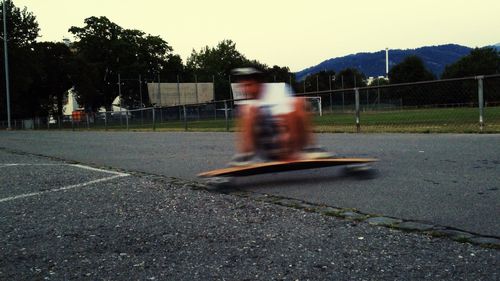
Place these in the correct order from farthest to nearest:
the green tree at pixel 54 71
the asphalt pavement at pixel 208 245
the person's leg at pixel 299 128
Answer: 1. the green tree at pixel 54 71
2. the person's leg at pixel 299 128
3. the asphalt pavement at pixel 208 245

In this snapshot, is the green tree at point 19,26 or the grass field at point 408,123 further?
the green tree at point 19,26

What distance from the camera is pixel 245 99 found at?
18.8 ft

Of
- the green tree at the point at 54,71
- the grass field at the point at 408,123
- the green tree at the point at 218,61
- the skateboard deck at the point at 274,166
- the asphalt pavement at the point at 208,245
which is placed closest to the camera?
the asphalt pavement at the point at 208,245

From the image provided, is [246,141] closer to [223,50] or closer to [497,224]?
[497,224]

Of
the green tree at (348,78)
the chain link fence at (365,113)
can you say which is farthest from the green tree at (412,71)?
the chain link fence at (365,113)

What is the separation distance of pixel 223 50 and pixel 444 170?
121358 millimetres

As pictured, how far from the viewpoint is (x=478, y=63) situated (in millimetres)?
88000

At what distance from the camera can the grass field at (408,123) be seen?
12.8 meters

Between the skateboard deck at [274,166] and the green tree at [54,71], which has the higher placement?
the green tree at [54,71]

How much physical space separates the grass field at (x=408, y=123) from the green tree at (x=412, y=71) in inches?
2592

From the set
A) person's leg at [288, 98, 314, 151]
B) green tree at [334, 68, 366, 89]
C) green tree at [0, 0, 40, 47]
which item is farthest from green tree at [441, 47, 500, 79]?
person's leg at [288, 98, 314, 151]

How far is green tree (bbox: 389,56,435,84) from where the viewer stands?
9612 cm

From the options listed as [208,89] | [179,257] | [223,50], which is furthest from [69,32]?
[179,257]

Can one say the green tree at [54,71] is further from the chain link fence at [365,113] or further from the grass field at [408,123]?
the grass field at [408,123]
